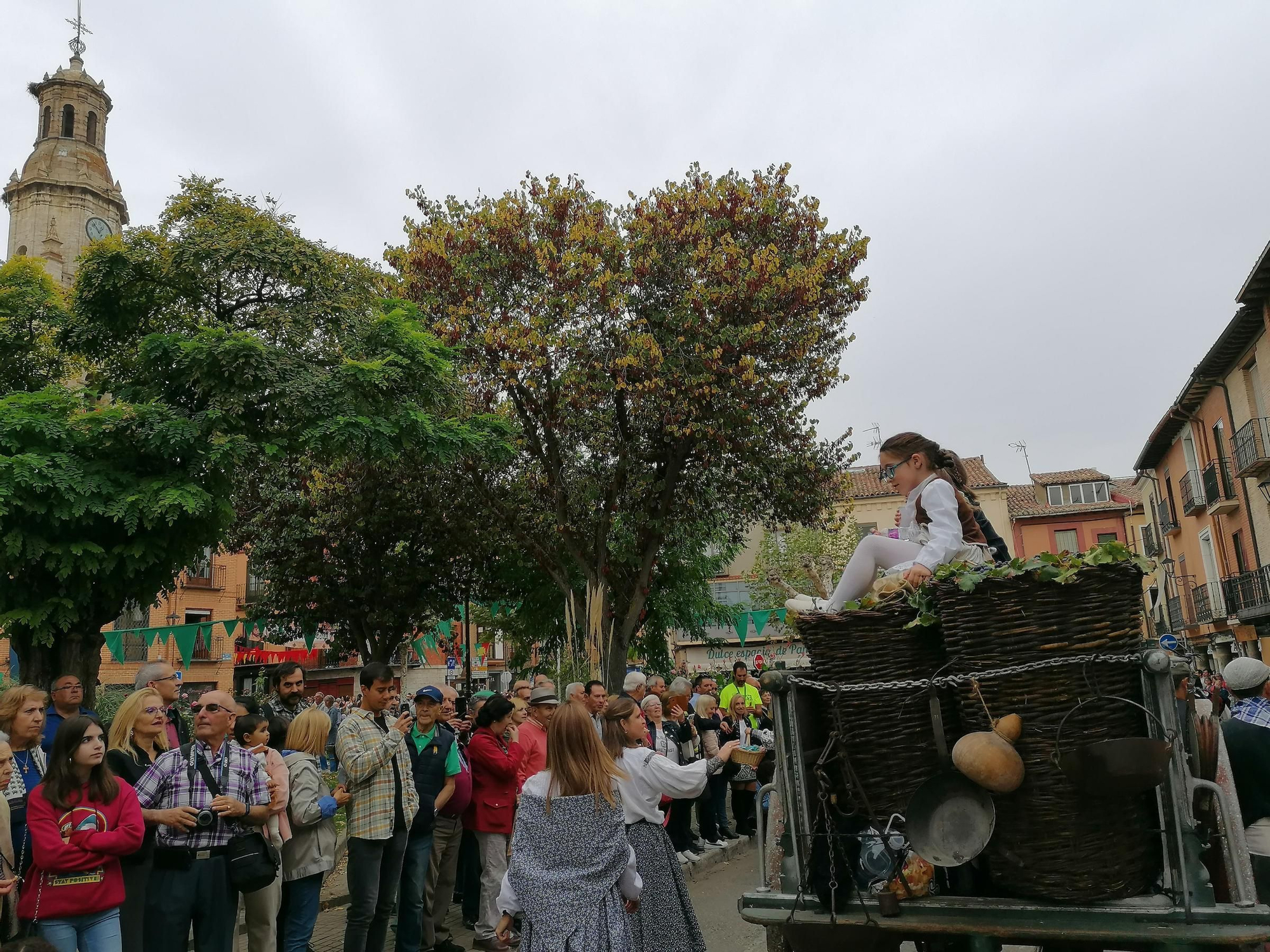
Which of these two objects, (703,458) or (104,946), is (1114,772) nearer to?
(104,946)

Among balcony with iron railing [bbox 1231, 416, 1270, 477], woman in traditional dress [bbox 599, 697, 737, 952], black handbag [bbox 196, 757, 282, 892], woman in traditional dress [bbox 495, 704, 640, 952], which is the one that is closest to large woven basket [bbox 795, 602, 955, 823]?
woman in traditional dress [bbox 495, 704, 640, 952]

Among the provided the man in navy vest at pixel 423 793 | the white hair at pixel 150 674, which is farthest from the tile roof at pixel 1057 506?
the white hair at pixel 150 674

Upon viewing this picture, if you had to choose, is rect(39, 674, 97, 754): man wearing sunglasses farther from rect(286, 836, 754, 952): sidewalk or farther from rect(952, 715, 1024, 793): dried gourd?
rect(952, 715, 1024, 793): dried gourd

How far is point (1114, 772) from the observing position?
2959 millimetres

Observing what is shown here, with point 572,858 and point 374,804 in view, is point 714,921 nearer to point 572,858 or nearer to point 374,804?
point 374,804

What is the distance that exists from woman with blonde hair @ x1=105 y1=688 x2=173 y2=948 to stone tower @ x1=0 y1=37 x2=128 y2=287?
2003 inches

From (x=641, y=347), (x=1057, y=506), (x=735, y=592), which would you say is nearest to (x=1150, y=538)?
(x=1057, y=506)

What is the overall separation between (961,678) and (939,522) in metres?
0.78

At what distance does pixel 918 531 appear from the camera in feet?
13.5

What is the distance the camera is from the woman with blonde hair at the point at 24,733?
5250 millimetres

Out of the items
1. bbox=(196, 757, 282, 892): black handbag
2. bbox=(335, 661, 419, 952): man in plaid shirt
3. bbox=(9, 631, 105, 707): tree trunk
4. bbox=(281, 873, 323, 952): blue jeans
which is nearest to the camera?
bbox=(196, 757, 282, 892): black handbag

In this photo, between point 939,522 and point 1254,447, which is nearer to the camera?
point 939,522

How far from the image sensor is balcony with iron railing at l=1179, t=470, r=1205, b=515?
110ft

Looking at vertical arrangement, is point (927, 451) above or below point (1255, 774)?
→ above
